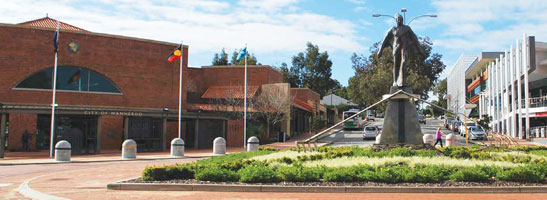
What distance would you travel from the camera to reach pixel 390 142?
58.1 feet

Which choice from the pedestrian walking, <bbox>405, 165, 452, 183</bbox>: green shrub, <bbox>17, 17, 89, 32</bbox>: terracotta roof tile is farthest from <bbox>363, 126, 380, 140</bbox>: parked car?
<bbox>405, 165, 452, 183</bbox>: green shrub

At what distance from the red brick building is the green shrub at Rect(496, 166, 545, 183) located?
78.3 ft

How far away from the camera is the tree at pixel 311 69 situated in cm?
8469

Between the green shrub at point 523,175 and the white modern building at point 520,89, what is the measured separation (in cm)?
3462

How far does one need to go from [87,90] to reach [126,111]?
4935 mm

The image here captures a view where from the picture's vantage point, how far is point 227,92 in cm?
4453

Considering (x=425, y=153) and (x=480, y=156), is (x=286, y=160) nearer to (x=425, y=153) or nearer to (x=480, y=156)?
(x=425, y=153)

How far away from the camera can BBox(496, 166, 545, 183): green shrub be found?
1109cm

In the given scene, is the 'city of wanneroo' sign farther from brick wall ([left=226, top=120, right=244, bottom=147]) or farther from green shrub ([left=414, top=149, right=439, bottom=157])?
green shrub ([left=414, top=149, right=439, bottom=157])

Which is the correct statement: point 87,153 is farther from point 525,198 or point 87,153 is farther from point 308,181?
point 525,198

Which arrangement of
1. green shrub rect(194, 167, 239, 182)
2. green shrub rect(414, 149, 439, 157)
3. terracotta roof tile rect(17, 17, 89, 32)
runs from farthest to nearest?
terracotta roof tile rect(17, 17, 89, 32), green shrub rect(414, 149, 439, 157), green shrub rect(194, 167, 239, 182)

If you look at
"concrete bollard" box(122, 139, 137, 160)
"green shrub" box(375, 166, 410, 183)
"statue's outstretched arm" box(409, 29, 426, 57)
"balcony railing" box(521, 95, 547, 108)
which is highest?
"statue's outstretched arm" box(409, 29, 426, 57)

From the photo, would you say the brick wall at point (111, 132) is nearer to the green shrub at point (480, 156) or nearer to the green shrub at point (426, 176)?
the green shrub at point (480, 156)

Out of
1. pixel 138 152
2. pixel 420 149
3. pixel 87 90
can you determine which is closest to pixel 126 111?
pixel 138 152
